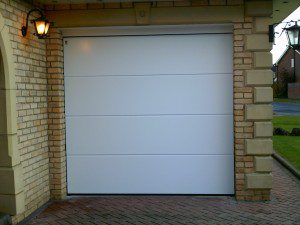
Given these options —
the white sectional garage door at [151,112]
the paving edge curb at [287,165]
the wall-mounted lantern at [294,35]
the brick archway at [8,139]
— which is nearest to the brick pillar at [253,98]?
the white sectional garage door at [151,112]

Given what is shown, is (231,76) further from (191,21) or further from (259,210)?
(259,210)

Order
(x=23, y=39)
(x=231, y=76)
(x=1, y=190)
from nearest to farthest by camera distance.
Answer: (x=1, y=190) < (x=23, y=39) < (x=231, y=76)

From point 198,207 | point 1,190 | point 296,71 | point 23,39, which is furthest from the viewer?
point 296,71

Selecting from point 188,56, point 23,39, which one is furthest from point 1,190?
point 188,56

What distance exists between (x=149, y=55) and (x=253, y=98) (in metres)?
1.87

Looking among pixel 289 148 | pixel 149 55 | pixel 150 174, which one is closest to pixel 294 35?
pixel 149 55

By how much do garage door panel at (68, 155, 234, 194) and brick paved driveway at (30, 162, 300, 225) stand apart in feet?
0.57

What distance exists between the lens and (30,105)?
22.2ft

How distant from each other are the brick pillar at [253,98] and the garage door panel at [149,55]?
1.18ft

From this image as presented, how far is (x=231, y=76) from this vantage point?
24.5 feet

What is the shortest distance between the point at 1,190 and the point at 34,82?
5.74 ft

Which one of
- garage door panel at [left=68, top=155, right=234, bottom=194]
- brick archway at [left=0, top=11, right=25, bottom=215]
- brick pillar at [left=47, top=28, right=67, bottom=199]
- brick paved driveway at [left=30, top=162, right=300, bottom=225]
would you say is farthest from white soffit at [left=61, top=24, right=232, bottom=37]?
brick paved driveway at [left=30, top=162, right=300, bottom=225]

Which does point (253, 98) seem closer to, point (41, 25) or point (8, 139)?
point (41, 25)

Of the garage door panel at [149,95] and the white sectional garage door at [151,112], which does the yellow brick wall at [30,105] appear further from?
the garage door panel at [149,95]
